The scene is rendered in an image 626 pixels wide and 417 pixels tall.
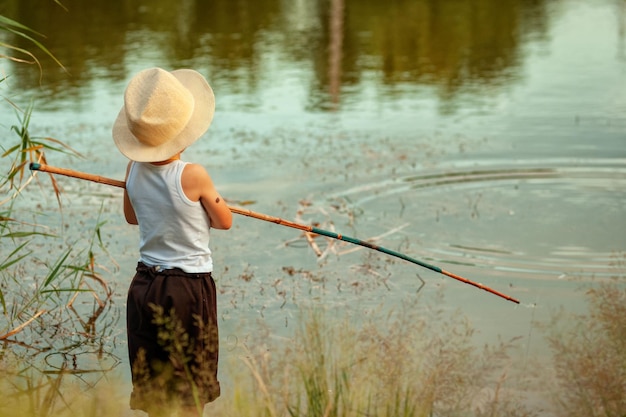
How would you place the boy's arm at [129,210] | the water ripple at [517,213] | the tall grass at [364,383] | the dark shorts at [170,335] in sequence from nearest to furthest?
the tall grass at [364,383] → the dark shorts at [170,335] → the boy's arm at [129,210] → the water ripple at [517,213]

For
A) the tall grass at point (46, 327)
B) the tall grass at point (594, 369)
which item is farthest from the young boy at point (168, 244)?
the tall grass at point (594, 369)

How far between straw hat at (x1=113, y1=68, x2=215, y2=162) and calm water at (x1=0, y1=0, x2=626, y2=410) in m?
1.57

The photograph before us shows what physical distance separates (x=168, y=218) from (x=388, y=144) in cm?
560

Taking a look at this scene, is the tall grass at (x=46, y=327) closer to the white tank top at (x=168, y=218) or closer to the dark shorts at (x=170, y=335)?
the dark shorts at (x=170, y=335)

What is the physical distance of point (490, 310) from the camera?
541 cm

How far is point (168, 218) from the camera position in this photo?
3.63m

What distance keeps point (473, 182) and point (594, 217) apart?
1027 mm

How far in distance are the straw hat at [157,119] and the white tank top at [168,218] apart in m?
0.07

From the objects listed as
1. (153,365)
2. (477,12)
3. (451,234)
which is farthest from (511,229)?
(477,12)

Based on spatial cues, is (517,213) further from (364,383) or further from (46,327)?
(364,383)

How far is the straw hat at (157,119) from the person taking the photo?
360 cm

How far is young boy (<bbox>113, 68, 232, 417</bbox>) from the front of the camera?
3.60 metres

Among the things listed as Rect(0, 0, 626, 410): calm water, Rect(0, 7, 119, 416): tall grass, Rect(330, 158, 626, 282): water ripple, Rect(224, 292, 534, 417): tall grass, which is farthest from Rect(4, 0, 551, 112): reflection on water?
Rect(224, 292, 534, 417): tall grass

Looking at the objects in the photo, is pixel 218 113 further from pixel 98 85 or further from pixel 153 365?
pixel 153 365
